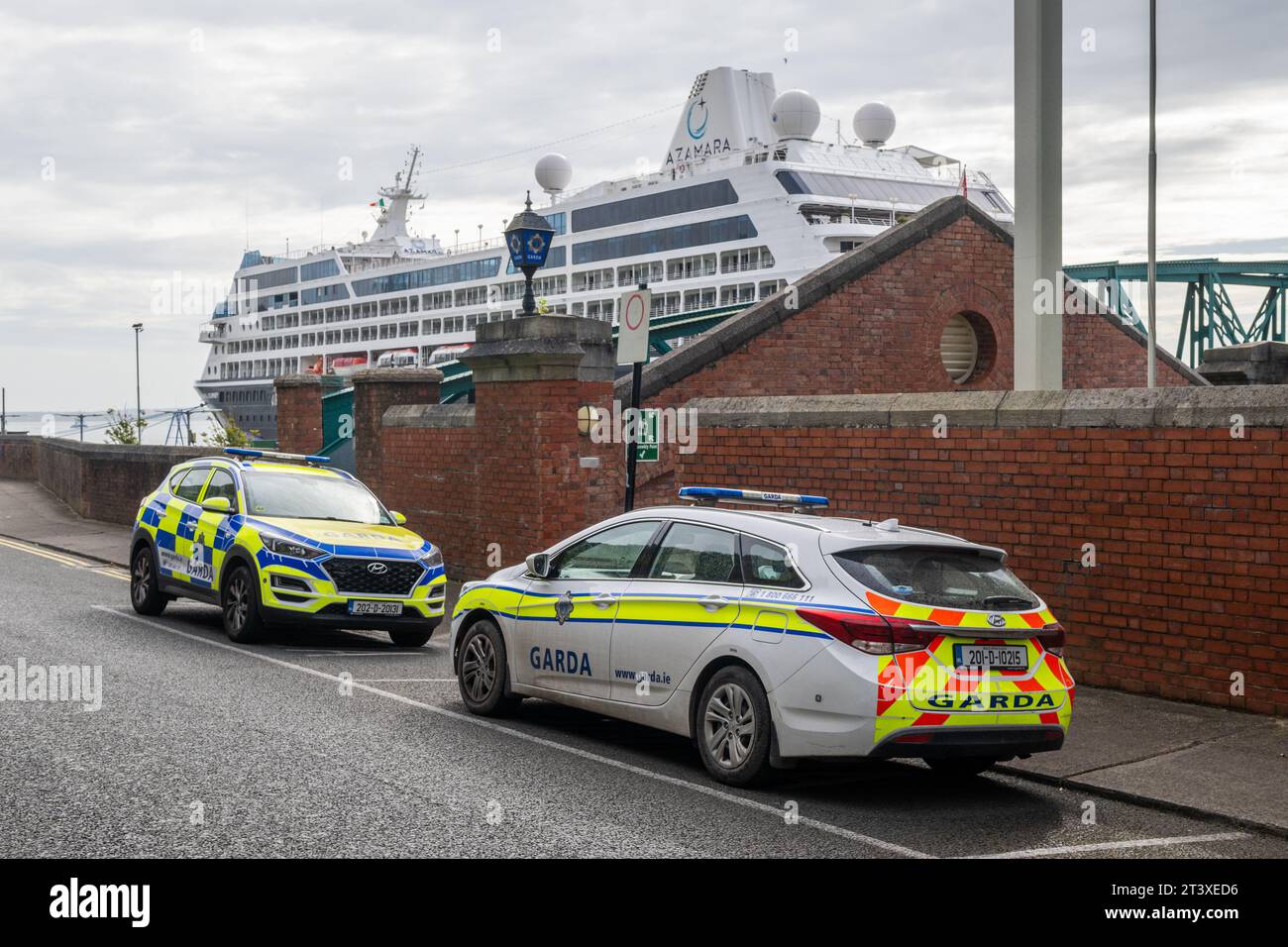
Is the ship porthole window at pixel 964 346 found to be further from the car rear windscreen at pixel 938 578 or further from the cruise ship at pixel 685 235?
the cruise ship at pixel 685 235

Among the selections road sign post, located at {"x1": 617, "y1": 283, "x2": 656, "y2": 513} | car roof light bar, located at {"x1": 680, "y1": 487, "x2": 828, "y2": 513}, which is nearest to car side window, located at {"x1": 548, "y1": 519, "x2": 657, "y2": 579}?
car roof light bar, located at {"x1": 680, "y1": 487, "x2": 828, "y2": 513}

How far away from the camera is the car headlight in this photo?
464 inches

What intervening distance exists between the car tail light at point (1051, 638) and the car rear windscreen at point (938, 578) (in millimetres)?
156

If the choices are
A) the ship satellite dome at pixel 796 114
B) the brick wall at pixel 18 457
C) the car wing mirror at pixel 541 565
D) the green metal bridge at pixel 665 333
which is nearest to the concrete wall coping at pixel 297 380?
the green metal bridge at pixel 665 333

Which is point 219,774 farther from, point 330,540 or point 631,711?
point 330,540

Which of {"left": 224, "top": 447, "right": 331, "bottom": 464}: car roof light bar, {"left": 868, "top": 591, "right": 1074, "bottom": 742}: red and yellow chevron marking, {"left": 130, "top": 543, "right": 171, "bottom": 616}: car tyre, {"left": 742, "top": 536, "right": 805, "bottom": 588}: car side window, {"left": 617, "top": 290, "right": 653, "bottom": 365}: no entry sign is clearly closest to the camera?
{"left": 868, "top": 591, "right": 1074, "bottom": 742}: red and yellow chevron marking

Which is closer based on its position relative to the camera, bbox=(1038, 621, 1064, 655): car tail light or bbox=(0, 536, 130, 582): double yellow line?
bbox=(1038, 621, 1064, 655): car tail light

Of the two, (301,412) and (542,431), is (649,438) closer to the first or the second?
(542,431)

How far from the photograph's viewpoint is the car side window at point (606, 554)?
807 cm

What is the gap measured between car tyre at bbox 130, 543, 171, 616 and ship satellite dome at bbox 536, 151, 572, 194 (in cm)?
4760

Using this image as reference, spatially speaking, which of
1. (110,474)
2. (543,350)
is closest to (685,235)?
(110,474)

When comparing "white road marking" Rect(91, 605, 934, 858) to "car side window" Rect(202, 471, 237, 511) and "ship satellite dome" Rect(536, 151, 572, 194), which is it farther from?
"ship satellite dome" Rect(536, 151, 572, 194)

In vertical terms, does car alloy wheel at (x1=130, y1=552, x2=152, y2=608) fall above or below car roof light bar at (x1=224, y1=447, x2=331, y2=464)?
below

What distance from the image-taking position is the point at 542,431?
50.0ft
